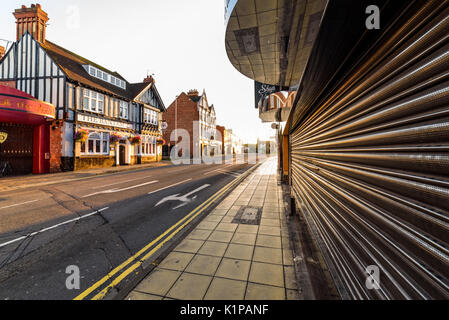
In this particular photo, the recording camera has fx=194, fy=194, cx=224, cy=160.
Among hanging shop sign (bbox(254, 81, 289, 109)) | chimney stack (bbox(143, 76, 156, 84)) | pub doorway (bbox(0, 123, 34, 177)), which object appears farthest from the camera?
chimney stack (bbox(143, 76, 156, 84))

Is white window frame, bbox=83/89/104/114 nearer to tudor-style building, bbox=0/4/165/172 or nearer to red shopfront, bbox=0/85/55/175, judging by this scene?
tudor-style building, bbox=0/4/165/172

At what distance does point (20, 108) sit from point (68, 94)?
4737mm

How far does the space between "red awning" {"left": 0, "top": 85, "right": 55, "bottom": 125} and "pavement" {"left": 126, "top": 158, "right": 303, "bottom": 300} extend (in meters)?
17.9

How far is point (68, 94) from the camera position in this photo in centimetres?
1870

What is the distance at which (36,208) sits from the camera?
A: 7148 mm

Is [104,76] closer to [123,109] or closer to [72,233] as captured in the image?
[123,109]

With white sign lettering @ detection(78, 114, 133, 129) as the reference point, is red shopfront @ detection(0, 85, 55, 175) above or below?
below

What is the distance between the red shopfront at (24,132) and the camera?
564 inches

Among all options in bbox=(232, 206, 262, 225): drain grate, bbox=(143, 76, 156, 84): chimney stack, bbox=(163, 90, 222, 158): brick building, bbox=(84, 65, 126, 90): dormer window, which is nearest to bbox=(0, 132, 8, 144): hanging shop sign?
bbox=(84, 65, 126, 90): dormer window

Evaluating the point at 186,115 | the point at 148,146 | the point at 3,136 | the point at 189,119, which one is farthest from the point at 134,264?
the point at 186,115

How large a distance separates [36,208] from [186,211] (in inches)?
218

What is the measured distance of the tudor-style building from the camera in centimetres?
1836

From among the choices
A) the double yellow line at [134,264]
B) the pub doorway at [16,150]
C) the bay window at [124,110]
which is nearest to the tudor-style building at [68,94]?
the bay window at [124,110]

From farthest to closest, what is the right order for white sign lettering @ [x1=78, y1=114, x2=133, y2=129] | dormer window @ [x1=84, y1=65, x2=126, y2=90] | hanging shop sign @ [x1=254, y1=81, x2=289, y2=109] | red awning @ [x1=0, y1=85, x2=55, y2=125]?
dormer window @ [x1=84, y1=65, x2=126, y2=90] → white sign lettering @ [x1=78, y1=114, x2=133, y2=129] → red awning @ [x1=0, y1=85, x2=55, y2=125] → hanging shop sign @ [x1=254, y1=81, x2=289, y2=109]
